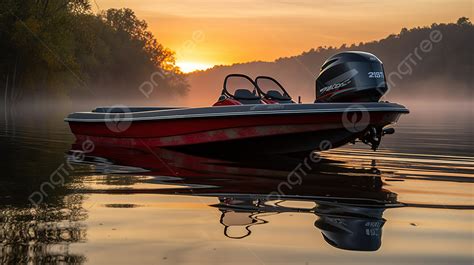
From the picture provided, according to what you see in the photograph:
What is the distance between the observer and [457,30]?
189 m

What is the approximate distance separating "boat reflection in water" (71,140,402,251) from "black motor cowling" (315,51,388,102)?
3.78 ft

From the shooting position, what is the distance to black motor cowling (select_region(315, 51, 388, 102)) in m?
9.74

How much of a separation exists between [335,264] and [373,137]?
645 centimetres

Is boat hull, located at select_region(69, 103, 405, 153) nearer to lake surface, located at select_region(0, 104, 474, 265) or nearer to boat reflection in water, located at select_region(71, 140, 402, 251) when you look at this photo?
boat reflection in water, located at select_region(71, 140, 402, 251)

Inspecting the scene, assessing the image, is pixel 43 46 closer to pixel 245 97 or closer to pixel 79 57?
pixel 79 57

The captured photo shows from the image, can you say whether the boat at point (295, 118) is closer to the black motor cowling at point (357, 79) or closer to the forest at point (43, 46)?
the black motor cowling at point (357, 79)

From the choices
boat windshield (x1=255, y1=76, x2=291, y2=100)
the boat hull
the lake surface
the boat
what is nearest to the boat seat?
the boat

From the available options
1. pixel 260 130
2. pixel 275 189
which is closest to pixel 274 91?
pixel 260 130

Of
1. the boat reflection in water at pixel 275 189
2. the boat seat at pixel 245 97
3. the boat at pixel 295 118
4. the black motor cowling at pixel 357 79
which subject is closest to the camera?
the boat reflection in water at pixel 275 189

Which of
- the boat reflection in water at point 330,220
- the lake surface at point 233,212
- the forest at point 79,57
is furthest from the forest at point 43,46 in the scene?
the boat reflection in water at point 330,220

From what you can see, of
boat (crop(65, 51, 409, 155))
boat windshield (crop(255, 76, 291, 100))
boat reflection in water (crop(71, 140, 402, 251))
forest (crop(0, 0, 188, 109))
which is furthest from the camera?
forest (crop(0, 0, 188, 109))

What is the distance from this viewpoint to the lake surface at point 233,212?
4023 mm

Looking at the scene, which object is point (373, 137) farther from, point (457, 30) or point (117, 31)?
point (457, 30)

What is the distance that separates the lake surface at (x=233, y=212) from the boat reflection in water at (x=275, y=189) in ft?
0.05
